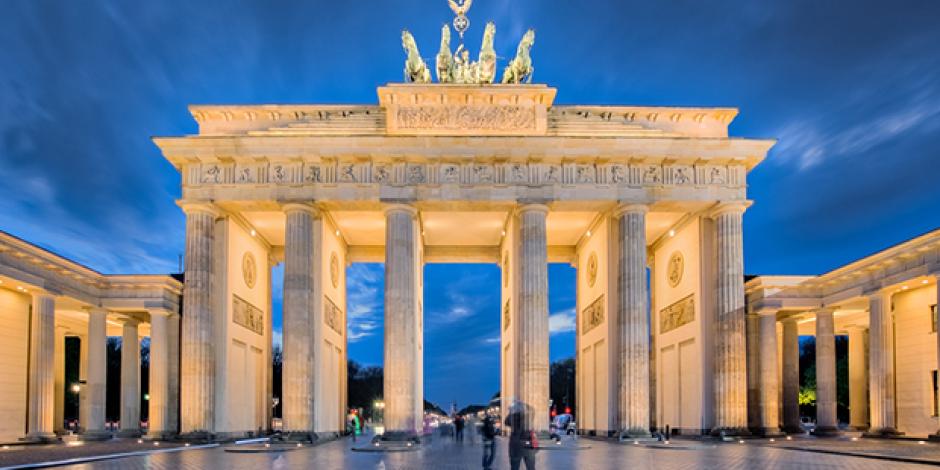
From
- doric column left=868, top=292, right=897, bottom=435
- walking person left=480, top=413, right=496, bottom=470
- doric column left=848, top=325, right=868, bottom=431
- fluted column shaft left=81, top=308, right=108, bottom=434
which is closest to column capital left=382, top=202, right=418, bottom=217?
fluted column shaft left=81, top=308, right=108, bottom=434

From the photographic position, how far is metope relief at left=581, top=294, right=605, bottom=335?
3725 cm

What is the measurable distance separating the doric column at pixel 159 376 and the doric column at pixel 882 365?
→ 29.2 m

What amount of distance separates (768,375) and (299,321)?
65.8 ft

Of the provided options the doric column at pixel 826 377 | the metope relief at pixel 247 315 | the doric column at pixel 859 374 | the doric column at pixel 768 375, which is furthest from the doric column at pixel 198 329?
the doric column at pixel 859 374

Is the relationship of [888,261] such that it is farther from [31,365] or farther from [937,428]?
[31,365]

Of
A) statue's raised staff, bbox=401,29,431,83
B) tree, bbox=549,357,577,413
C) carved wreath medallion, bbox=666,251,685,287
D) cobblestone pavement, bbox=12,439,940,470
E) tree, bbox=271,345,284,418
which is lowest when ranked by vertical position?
tree, bbox=549,357,577,413

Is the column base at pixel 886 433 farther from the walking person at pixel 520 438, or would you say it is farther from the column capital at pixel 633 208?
the walking person at pixel 520 438

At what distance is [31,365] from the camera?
31516mm

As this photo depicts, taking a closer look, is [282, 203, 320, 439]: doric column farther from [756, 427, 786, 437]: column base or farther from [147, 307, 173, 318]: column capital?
[756, 427, 786, 437]: column base

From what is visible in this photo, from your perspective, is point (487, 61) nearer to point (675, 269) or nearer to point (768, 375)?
point (675, 269)

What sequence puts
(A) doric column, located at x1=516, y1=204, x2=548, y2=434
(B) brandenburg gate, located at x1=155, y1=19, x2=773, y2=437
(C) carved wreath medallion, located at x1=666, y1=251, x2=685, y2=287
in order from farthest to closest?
(C) carved wreath medallion, located at x1=666, y1=251, x2=685, y2=287 < (B) brandenburg gate, located at x1=155, y1=19, x2=773, y2=437 < (A) doric column, located at x1=516, y1=204, x2=548, y2=434

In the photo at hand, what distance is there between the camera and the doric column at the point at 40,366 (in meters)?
31.2

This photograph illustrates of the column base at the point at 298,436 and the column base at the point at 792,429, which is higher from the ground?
the column base at the point at 298,436

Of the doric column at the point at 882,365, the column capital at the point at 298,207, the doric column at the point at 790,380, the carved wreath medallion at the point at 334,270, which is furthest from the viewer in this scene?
the doric column at the point at 790,380
